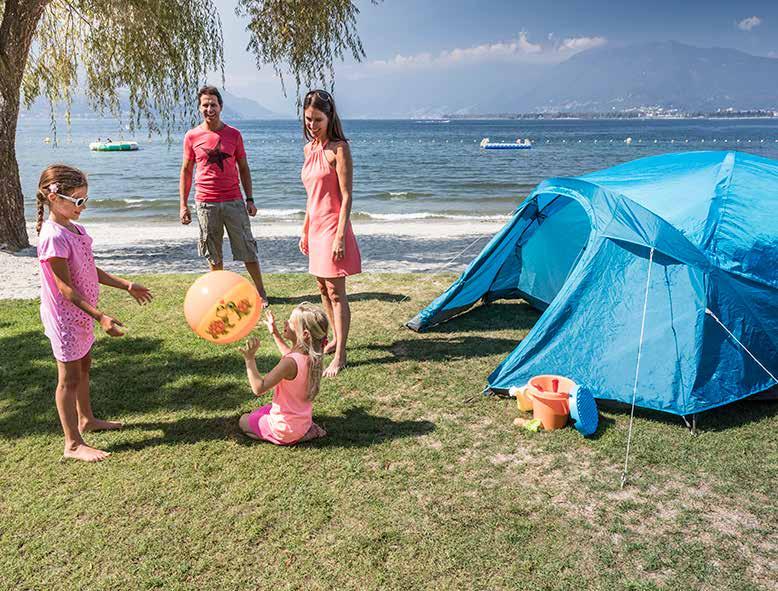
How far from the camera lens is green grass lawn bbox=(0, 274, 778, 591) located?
9.70 ft

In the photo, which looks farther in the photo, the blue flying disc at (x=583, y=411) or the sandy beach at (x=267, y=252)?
the sandy beach at (x=267, y=252)

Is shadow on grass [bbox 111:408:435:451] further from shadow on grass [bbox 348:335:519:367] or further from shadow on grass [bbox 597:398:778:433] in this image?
shadow on grass [bbox 597:398:778:433]

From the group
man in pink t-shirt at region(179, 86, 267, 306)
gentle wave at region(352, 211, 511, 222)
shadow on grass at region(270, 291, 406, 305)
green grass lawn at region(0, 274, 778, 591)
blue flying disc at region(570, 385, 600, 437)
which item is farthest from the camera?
gentle wave at region(352, 211, 511, 222)

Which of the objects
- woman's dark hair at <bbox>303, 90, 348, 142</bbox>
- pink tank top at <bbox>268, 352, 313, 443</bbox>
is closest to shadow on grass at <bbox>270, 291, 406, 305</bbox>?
woman's dark hair at <bbox>303, 90, 348, 142</bbox>

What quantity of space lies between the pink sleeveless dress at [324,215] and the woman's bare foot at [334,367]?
28.5 inches

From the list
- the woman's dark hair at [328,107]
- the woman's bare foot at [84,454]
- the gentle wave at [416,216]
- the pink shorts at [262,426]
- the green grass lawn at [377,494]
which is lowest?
the green grass lawn at [377,494]

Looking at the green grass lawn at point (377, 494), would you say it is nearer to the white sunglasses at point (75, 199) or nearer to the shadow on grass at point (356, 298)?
the white sunglasses at point (75, 199)

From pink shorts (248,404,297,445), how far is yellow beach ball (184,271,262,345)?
0.56 meters

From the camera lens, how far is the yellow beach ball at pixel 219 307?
12.5 ft

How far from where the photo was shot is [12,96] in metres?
9.66

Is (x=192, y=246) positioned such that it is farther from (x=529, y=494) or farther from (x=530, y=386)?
(x=529, y=494)

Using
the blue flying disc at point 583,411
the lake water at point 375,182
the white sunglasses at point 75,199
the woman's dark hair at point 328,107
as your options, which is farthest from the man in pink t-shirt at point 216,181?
the lake water at point 375,182

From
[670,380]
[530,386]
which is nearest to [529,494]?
[530,386]

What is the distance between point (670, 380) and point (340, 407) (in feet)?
7.56
